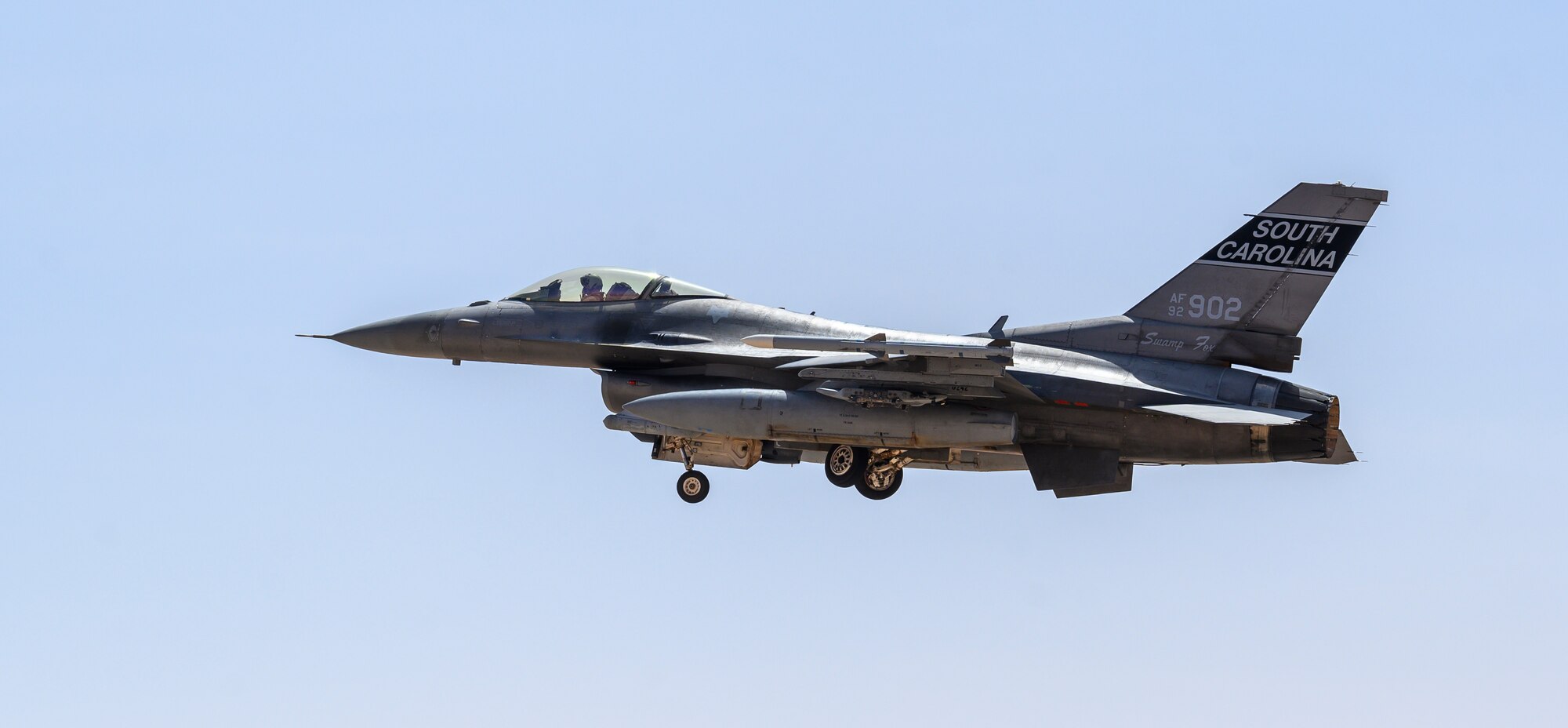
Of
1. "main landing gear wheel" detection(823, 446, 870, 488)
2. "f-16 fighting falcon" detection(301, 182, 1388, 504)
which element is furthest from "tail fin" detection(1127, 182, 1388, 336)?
"main landing gear wheel" detection(823, 446, 870, 488)

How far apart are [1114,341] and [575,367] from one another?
645 centimetres

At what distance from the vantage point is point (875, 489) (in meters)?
24.2

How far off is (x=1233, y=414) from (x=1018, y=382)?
229 centimetres

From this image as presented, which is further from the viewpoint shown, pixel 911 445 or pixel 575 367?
pixel 575 367

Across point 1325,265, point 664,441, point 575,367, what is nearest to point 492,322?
point 575,367

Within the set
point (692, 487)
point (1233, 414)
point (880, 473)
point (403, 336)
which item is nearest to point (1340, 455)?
point (1233, 414)

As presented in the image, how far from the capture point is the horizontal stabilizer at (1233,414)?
2206 cm

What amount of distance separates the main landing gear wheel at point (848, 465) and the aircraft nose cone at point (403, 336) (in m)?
5.17

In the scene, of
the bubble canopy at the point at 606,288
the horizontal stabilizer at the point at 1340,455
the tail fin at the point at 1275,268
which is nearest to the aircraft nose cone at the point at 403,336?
the bubble canopy at the point at 606,288

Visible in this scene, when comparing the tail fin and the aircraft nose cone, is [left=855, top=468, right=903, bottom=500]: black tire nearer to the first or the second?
the tail fin

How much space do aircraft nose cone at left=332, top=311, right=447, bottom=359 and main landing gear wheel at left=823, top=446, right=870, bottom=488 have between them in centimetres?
517

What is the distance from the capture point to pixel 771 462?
24.9 metres

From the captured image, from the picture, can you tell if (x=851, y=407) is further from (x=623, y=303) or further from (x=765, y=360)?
(x=623, y=303)

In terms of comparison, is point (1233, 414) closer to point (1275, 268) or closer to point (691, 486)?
point (1275, 268)
